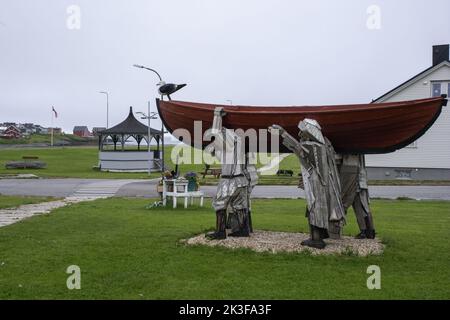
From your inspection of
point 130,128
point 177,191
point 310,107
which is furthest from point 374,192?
point 130,128

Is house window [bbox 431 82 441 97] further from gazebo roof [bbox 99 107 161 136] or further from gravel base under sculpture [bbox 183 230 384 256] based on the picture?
gravel base under sculpture [bbox 183 230 384 256]

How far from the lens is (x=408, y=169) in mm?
32219

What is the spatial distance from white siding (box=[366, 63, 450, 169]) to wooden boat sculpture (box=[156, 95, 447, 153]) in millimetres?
22565

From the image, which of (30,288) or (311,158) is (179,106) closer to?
(311,158)

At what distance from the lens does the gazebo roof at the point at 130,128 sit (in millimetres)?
41062

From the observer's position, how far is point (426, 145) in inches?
1233

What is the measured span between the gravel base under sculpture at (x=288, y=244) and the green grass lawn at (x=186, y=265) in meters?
0.25

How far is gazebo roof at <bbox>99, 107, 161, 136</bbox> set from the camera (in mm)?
41062

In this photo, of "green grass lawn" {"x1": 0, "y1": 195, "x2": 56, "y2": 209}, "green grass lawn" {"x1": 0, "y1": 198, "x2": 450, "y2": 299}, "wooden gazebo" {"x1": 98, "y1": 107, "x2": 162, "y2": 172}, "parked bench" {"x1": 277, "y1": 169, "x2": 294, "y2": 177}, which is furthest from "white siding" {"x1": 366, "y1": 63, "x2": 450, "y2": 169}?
"green grass lawn" {"x1": 0, "y1": 195, "x2": 56, "y2": 209}

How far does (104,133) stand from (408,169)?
23.4m

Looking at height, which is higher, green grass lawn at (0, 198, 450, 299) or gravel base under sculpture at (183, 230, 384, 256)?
gravel base under sculpture at (183, 230, 384, 256)

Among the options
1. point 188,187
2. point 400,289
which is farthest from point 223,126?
point 188,187

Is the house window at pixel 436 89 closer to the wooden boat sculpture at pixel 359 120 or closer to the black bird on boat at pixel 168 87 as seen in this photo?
the wooden boat sculpture at pixel 359 120
